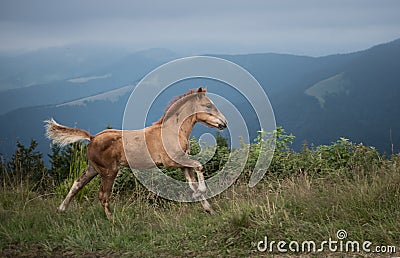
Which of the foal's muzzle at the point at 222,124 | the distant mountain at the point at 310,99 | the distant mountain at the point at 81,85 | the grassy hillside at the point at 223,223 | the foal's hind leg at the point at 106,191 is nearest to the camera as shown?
the grassy hillside at the point at 223,223

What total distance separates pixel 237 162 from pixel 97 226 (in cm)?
348

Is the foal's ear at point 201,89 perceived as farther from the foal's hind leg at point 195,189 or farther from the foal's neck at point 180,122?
the foal's hind leg at point 195,189

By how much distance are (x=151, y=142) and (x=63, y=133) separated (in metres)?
1.42

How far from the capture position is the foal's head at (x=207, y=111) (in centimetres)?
806

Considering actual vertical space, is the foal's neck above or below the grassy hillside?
above

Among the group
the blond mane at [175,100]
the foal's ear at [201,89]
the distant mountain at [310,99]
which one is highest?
the foal's ear at [201,89]

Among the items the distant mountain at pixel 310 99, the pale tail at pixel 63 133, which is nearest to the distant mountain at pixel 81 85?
the distant mountain at pixel 310 99

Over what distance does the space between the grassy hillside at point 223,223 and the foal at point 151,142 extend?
0.48 m

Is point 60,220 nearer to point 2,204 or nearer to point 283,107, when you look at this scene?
point 2,204

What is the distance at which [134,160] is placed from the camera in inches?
314

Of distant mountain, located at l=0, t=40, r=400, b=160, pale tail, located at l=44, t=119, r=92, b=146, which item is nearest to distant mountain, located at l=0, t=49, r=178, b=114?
distant mountain, located at l=0, t=40, r=400, b=160

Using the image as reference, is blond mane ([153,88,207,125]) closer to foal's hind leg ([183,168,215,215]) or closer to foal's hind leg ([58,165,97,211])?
foal's hind leg ([183,168,215,215])

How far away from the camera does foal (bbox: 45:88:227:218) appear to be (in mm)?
7906

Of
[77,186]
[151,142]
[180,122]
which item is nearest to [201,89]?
[180,122]
